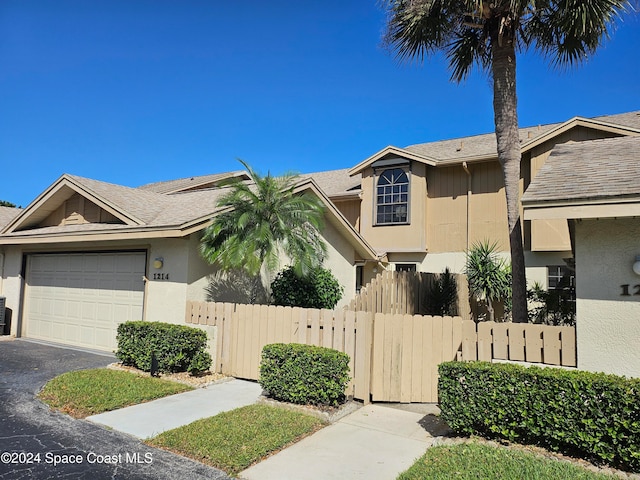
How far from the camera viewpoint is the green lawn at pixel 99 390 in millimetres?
6703

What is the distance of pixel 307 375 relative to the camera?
6805mm

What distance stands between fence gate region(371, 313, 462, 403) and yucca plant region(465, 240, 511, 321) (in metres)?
7.62

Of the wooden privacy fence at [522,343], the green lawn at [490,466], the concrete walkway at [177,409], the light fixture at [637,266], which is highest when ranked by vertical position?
the light fixture at [637,266]

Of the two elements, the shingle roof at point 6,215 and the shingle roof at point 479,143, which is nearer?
the shingle roof at point 479,143

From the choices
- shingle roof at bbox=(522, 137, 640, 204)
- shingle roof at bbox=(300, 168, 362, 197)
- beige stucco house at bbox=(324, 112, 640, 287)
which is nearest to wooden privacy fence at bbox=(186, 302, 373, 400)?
shingle roof at bbox=(522, 137, 640, 204)

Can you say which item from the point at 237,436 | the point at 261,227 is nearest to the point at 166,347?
the point at 261,227

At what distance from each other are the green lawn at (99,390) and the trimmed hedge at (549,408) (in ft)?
15.7

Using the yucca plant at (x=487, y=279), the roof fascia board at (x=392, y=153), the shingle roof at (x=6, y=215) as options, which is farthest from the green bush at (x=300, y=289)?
the shingle roof at (x=6, y=215)

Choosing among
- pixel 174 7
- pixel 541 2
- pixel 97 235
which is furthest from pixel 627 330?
pixel 174 7

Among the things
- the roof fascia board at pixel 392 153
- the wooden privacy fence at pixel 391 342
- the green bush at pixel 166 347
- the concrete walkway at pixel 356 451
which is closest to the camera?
the concrete walkway at pixel 356 451

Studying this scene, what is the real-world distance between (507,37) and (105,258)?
11030 mm

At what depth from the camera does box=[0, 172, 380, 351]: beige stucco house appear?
32.6 feet

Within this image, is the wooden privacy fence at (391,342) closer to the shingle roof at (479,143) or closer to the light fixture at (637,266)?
the light fixture at (637,266)

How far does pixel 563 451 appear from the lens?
5012 millimetres
